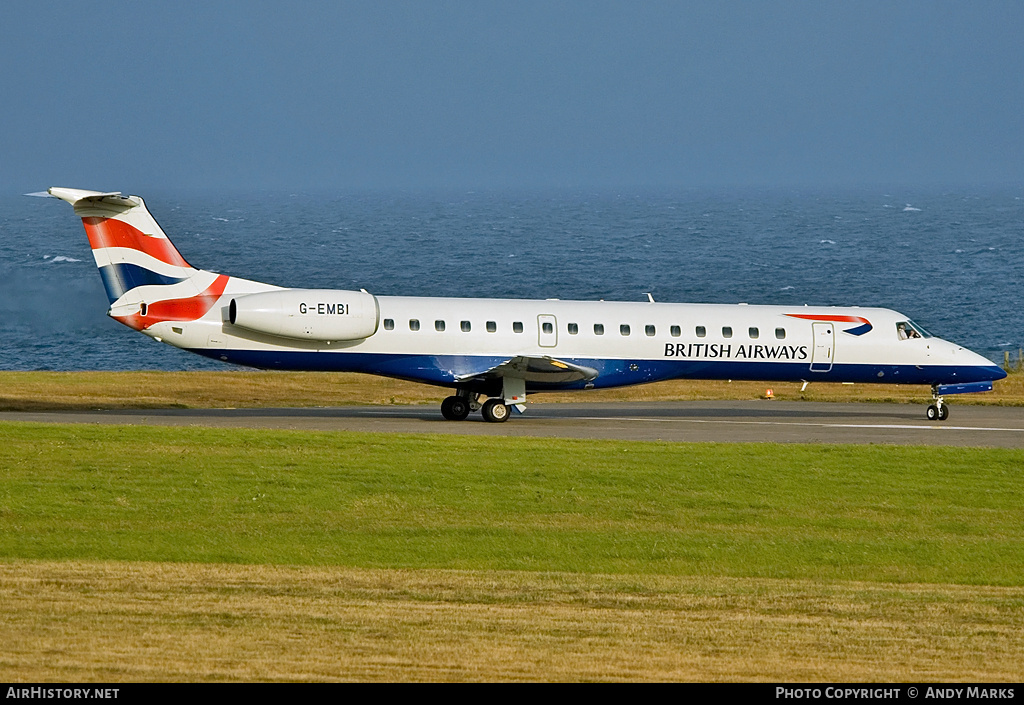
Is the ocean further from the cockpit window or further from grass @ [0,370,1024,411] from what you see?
the cockpit window

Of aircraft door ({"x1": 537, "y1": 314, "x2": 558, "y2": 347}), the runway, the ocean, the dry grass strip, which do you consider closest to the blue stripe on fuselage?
aircraft door ({"x1": 537, "y1": 314, "x2": 558, "y2": 347})

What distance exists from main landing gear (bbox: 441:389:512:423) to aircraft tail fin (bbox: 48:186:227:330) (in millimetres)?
6079

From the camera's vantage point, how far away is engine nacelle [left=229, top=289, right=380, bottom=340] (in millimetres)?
28922

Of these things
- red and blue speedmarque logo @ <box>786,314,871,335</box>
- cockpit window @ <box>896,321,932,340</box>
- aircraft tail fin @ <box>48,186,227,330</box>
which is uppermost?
aircraft tail fin @ <box>48,186,227,330</box>

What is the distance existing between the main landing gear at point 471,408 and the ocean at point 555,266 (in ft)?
59.9

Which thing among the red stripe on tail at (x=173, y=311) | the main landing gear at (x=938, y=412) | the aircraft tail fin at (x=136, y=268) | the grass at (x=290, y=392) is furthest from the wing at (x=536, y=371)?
the main landing gear at (x=938, y=412)

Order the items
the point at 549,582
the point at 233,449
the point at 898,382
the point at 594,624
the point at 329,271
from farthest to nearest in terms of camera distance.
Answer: the point at 329,271, the point at 898,382, the point at 233,449, the point at 549,582, the point at 594,624

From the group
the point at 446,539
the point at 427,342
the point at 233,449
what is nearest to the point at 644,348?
the point at 427,342

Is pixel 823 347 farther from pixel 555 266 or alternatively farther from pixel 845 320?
pixel 555 266

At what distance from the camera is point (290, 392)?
39.2m

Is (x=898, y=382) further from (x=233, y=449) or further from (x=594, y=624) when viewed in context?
(x=594, y=624)
